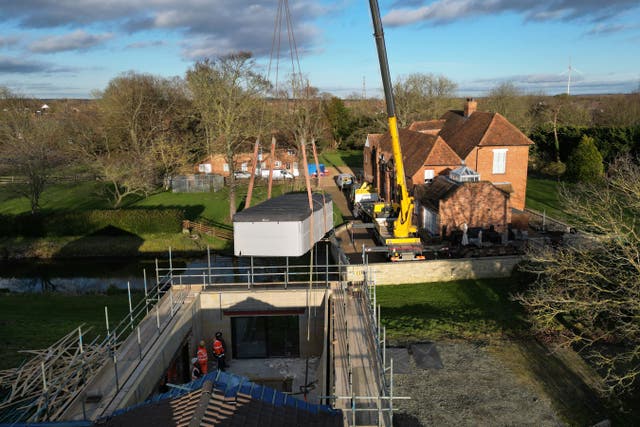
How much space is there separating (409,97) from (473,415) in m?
54.4

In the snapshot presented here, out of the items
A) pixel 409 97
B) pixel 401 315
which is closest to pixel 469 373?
pixel 401 315

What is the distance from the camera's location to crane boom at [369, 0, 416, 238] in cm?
1934

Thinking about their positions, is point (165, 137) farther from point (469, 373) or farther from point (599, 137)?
point (599, 137)

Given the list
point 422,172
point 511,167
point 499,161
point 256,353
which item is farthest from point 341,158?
point 256,353

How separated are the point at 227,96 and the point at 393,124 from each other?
2017cm

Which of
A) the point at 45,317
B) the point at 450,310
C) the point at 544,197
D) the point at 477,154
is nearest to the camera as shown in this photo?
the point at 450,310

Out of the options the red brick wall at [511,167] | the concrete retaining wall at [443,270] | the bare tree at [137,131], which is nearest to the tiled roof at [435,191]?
the red brick wall at [511,167]

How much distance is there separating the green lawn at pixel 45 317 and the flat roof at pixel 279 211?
864 centimetres

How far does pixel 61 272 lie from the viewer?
29.2 m

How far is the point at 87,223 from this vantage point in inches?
1278

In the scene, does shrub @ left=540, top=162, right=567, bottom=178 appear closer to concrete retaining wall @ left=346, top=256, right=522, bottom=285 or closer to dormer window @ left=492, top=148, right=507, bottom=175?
dormer window @ left=492, top=148, right=507, bottom=175

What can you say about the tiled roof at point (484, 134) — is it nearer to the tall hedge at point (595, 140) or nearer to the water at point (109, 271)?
the water at point (109, 271)

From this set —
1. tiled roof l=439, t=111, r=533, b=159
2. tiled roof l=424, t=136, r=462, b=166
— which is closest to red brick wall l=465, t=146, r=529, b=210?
tiled roof l=439, t=111, r=533, b=159

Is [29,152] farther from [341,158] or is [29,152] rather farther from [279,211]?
[341,158]
